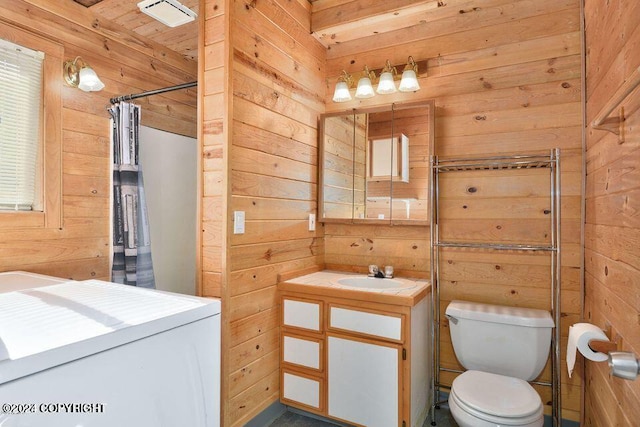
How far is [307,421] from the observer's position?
212cm

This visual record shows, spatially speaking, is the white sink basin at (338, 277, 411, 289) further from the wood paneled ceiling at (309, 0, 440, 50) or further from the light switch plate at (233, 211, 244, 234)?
the wood paneled ceiling at (309, 0, 440, 50)

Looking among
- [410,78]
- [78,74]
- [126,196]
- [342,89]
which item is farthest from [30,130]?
[410,78]

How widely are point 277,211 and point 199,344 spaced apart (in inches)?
43.1

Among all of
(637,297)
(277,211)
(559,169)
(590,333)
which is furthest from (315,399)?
(559,169)

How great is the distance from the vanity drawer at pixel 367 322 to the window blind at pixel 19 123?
1673 millimetres

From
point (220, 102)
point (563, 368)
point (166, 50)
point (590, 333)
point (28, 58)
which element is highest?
point (166, 50)

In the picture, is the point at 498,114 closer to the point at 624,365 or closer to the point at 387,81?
the point at 387,81

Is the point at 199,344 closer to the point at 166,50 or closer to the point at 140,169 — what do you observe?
the point at 140,169

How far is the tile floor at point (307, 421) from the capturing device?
209 cm

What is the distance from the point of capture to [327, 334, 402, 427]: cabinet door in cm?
186

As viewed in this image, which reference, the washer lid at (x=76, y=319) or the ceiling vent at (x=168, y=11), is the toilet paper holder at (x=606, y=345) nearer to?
the washer lid at (x=76, y=319)

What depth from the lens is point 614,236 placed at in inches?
54.5

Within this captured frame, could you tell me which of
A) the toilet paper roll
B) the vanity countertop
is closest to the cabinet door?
the vanity countertop

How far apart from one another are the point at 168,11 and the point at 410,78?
1.44m
